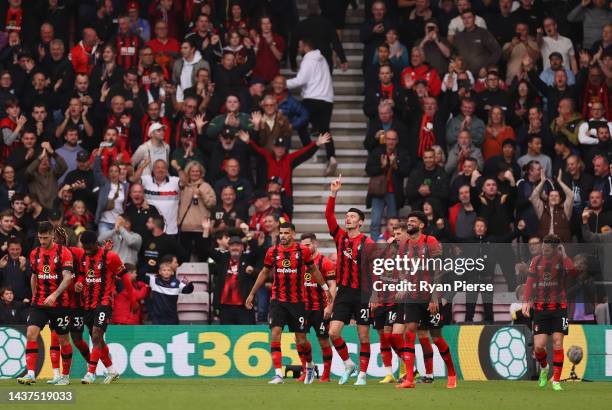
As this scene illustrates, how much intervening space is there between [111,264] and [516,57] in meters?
11.0

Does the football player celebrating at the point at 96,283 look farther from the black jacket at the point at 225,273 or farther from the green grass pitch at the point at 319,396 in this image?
the black jacket at the point at 225,273

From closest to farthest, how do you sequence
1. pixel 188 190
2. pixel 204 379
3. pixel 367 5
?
1. pixel 204 379
2. pixel 188 190
3. pixel 367 5

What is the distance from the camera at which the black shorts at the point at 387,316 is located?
2091cm

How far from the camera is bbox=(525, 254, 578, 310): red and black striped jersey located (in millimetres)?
20609

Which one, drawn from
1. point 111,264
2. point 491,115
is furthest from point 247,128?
point 111,264

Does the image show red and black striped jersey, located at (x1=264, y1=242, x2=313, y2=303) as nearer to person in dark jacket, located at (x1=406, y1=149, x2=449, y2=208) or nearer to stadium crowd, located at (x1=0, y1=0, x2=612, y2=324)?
stadium crowd, located at (x1=0, y1=0, x2=612, y2=324)

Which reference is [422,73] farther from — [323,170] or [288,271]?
[288,271]

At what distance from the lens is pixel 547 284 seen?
2066 centimetres

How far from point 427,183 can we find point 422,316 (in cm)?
553

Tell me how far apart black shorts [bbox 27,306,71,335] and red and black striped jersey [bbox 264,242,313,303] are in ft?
9.97

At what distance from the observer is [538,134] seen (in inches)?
1055

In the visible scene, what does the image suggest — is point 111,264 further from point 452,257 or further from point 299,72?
point 299,72

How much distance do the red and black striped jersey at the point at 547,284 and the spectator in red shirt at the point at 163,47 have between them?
10539 mm

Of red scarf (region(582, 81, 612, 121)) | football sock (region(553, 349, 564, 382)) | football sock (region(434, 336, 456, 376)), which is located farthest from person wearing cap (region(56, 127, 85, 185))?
football sock (region(553, 349, 564, 382))
